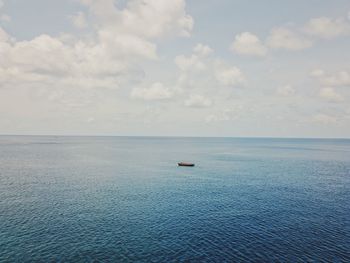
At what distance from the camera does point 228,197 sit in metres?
83.2

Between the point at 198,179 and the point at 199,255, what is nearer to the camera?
the point at 199,255

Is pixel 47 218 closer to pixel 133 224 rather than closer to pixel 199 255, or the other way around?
pixel 133 224

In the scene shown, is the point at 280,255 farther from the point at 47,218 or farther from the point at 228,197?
the point at 47,218

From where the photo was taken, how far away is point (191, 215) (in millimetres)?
66188

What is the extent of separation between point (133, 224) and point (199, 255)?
751 inches

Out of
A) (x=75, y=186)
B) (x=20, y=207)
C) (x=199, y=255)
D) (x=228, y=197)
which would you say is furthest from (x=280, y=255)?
(x=75, y=186)

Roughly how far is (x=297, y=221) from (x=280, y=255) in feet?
65.7

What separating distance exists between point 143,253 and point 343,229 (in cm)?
4519

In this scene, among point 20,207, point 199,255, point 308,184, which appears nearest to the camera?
point 199,255

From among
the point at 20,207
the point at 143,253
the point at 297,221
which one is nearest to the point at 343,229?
the point at 297,221

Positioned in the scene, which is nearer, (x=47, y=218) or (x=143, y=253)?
(x=143, y=253)

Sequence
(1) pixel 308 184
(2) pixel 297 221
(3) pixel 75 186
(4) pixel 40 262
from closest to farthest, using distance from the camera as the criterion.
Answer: (4) pixel 40 262 → (2) pixel 297 221 → (3) pixel 75 186 → (1) pixel 308 184

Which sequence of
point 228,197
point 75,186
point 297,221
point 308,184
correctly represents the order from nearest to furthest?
1. point 297,221
2. point 228,197
3. point 75,186
4. point 308,184

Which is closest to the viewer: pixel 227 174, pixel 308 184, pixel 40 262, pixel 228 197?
pixel 40 262
